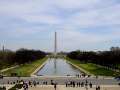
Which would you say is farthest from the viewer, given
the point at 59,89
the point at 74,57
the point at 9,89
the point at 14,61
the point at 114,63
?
the point at 74,57

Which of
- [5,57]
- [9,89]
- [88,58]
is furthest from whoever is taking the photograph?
[88,58]

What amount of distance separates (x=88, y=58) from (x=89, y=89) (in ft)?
253

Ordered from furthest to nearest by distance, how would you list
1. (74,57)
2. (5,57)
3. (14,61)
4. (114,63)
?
1. (74,57)
2. (14,61)
3. (5,57)
4. (114,63)

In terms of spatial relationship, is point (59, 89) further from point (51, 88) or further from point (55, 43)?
point (55, 43)

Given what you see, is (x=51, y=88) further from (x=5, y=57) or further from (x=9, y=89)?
(x=5, y=57)

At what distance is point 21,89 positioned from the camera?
3862cm

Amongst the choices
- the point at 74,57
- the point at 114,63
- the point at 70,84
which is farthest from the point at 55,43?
the point at 70,84

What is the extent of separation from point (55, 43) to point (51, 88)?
347 ft

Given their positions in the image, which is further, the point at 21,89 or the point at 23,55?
the point at 23,55

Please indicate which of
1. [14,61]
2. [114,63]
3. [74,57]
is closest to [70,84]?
[114,63]

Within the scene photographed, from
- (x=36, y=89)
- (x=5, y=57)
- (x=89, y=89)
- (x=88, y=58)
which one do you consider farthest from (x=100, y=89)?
(x=88, y=58)

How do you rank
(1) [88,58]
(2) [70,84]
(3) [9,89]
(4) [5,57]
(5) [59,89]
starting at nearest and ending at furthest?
(3) [9,89]
(5) [59,89]
(2) [70,84]
(4) [5,57]
(1) [88,58]

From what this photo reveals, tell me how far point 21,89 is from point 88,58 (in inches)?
3128

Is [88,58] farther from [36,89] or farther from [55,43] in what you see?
[36,89]
